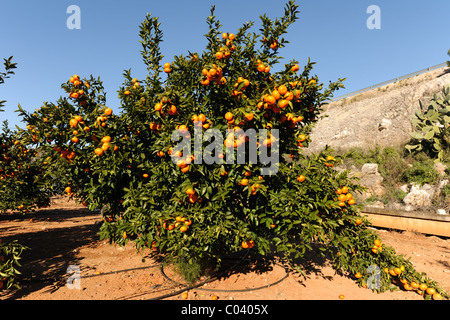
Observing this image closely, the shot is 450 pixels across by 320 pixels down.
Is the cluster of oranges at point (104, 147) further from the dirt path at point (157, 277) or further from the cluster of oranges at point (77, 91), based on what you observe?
the dirt path at point (157, 277)

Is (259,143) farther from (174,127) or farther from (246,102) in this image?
(174,127)

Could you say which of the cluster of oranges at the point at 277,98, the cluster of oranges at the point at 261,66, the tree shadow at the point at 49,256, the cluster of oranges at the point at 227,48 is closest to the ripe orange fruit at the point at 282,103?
the cluster of oranges at the point at 277,98

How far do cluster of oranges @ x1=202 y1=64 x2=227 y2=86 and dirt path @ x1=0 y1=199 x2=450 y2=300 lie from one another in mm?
2736

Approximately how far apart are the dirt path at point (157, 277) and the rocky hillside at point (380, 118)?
9.63 meters

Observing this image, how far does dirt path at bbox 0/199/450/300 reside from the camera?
11.9 feet

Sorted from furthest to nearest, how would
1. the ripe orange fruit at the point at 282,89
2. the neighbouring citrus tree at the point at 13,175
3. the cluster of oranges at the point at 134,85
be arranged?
the neighbouring citrus tree at the point at 13,175 → the cluster of oranges at the point at 134,85 → the ripe orange fruit at the point at 282,89

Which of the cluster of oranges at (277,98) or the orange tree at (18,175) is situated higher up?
the cluster of oranges at (277,98)

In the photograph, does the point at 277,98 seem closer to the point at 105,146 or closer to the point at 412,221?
the point at 105,146

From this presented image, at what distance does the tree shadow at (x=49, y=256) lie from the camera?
4004 millimetres

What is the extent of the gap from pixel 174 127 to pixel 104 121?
114 cm

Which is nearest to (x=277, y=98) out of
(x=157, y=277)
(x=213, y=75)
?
(x=213, y=75)

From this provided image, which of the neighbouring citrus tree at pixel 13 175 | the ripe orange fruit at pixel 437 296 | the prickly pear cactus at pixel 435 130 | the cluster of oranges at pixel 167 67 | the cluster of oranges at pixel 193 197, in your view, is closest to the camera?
the cluster of oranges at pixel 193 197

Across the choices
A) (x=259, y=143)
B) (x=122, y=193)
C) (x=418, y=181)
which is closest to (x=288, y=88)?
(x=259, y=143)

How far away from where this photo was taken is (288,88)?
3.03m
